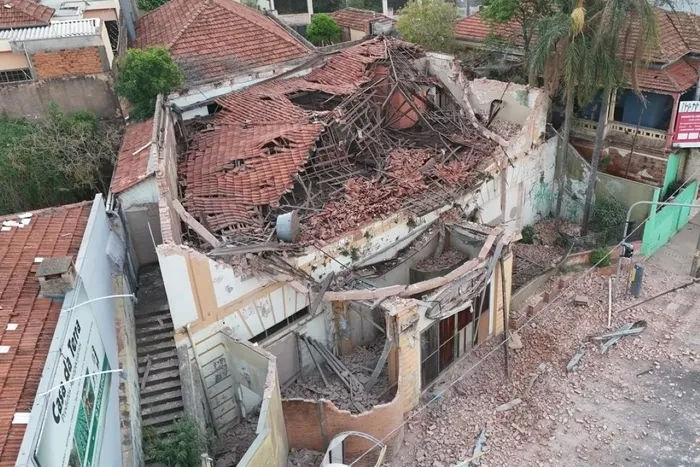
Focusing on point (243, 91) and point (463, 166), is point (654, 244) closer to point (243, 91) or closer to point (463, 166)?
point (463, 166)

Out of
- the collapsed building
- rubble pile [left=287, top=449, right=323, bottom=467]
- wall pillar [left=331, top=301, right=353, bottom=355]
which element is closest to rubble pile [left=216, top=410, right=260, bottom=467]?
the collapsed building

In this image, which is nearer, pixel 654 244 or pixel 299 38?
pixel 654 244

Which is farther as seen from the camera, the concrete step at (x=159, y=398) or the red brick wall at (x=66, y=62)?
the red brick wall at (x=66, y=62)

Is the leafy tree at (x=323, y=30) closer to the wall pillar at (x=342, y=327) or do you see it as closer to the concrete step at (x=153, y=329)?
the wall pillar at (x=342, y=327)

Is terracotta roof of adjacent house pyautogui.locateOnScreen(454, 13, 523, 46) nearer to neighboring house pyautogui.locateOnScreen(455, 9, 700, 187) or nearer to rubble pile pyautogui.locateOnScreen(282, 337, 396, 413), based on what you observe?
neighboring house pyautogui.locateOnScreen(455, 9, 700, 187)

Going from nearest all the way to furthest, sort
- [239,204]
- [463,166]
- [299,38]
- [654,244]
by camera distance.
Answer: [239,204], [463,166], [654,244], [299,38]

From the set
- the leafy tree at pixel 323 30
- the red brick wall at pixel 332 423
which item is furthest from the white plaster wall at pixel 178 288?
the leafy tree at pixel 323 30

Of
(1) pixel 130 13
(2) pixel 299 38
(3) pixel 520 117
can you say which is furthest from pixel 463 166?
(1) pixel 130 13

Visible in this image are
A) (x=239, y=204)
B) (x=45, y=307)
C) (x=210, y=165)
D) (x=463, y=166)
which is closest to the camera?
(x=45, y=307)
